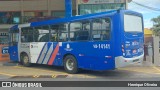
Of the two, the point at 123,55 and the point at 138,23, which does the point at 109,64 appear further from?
the point at 138,23

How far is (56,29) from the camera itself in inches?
666

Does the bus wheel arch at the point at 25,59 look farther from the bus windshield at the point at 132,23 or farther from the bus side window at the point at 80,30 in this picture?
the bus windshield at the point at 132,23

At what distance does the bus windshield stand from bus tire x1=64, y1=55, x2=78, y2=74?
2946 millimetres

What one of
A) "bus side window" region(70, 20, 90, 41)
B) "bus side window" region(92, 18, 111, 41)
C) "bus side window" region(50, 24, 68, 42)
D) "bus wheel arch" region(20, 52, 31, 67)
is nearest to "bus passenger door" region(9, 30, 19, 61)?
"bus wheel arch" region(20, 52, 31, 67)

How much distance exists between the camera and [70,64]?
16188 millimetres

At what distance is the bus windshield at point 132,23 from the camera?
14298 millimetres

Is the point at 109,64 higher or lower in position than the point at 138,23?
lower

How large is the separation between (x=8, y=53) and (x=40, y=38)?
215 inches

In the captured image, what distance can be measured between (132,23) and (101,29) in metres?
1.47

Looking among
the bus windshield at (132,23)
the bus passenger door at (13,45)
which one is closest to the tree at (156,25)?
the bus passenger door at (13,45)

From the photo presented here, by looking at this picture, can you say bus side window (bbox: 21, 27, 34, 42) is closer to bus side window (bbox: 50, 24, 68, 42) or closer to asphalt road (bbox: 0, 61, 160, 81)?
asphalt road (bbox: 0, 61, 160, 81)

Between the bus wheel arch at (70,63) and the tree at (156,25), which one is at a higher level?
the tree at (156,25)

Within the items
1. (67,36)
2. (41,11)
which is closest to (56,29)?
(67,36)

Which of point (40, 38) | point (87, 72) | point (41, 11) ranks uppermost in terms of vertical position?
point (41, 11)
